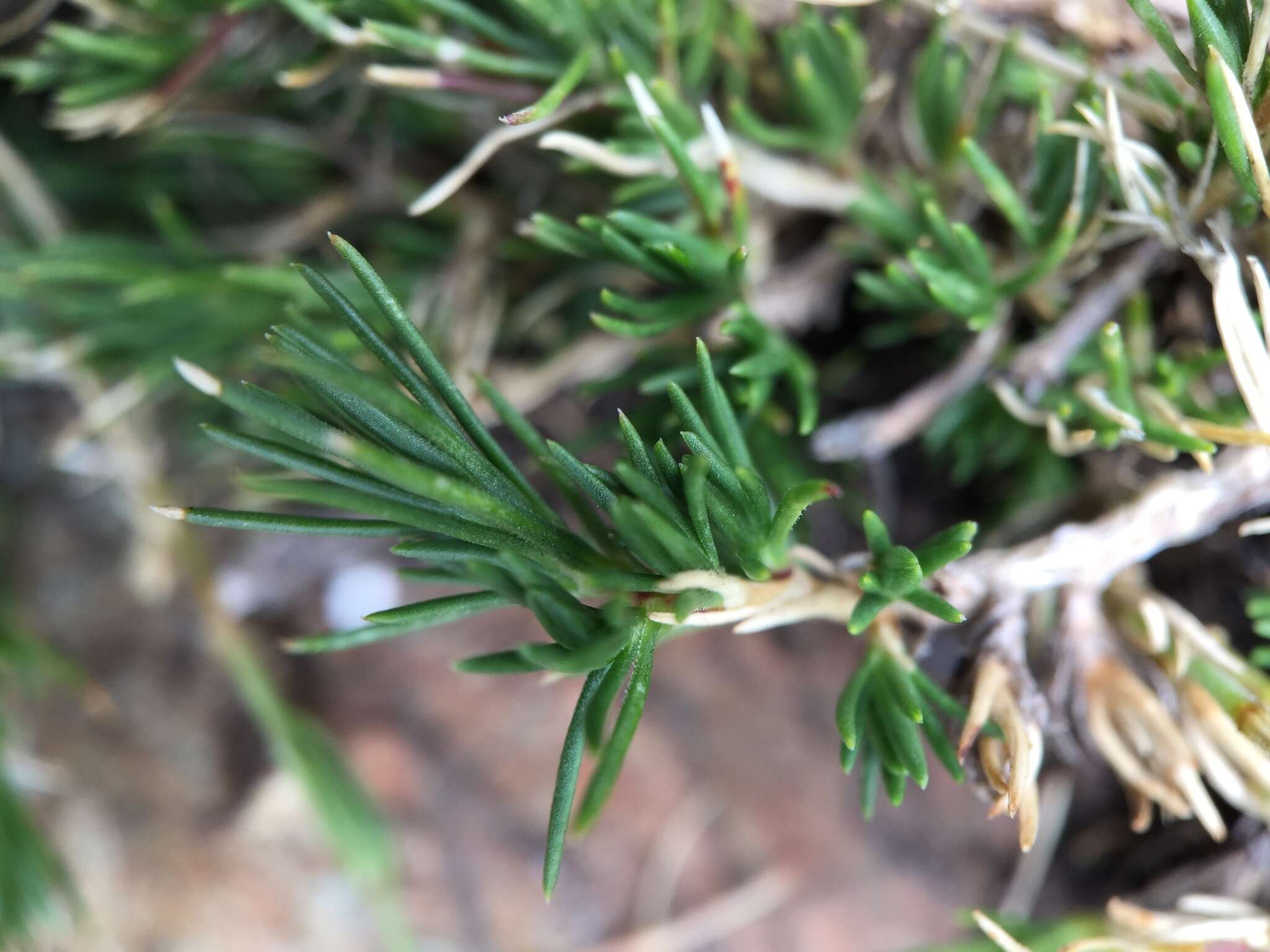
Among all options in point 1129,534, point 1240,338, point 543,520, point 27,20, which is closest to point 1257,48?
point 1240,338

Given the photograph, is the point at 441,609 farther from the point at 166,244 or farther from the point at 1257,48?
the point at 166,244

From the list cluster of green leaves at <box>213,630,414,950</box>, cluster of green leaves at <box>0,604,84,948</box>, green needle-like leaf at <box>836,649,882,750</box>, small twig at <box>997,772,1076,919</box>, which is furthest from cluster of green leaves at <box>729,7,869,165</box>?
cluster of green leaves at <box>0,604,84,948</box>

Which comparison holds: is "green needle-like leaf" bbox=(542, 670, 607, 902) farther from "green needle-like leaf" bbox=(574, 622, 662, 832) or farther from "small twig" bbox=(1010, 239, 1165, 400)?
"small twig" bbox=(1010, 239, 1165, 400)

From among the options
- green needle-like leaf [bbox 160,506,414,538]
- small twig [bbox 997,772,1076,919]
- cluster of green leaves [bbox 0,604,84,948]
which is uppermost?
green needle-like leaf [bbox 160,506,414,538]

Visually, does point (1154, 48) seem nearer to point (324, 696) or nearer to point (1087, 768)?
point (1087, 768)

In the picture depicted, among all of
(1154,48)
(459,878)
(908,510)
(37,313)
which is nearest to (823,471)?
(908,510)
